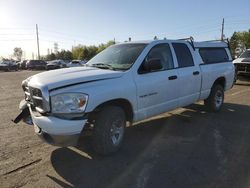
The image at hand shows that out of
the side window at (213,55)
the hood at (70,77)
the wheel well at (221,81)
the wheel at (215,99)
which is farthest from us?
the wheel well at (221,81)

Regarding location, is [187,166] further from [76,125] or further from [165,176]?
[76,125]

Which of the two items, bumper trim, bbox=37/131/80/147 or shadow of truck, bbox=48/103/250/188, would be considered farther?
bumper trim, bbox=37/131/80/147

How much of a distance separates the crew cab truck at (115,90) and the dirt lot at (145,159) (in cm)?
43

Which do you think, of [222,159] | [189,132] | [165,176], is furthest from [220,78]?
[165,176]

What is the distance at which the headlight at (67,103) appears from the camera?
13.1 ft

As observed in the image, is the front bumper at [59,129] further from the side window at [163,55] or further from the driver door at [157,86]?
the side window at [163,55]

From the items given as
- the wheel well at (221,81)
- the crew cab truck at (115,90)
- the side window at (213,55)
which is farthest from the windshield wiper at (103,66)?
the wheel well at (221,81)

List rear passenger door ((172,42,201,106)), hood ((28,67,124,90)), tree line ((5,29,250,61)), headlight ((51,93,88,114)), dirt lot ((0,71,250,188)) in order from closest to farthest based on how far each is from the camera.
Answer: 1. dirt lot ((0,71,250,188))
2. headlight ((51,93,88,114))
3. hood ((28,67,124,90))
4. rear passenger door ((172,42,201,106))
5. tree line ((5,29,250,61))

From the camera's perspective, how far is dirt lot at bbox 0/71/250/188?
12.7ft

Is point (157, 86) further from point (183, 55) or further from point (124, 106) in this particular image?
point (183, 55)

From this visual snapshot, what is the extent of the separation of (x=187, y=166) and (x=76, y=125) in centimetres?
184

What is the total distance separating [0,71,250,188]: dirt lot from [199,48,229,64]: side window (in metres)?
1.78

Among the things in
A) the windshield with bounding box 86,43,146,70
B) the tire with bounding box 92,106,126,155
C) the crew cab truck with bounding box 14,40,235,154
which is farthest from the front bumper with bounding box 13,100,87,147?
the windshield with bounding box 86,43,146,70

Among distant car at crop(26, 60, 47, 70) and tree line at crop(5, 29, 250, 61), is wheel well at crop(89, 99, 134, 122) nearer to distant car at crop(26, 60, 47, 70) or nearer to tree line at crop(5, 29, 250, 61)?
distant car at crop(26, 60, 47, 70)
